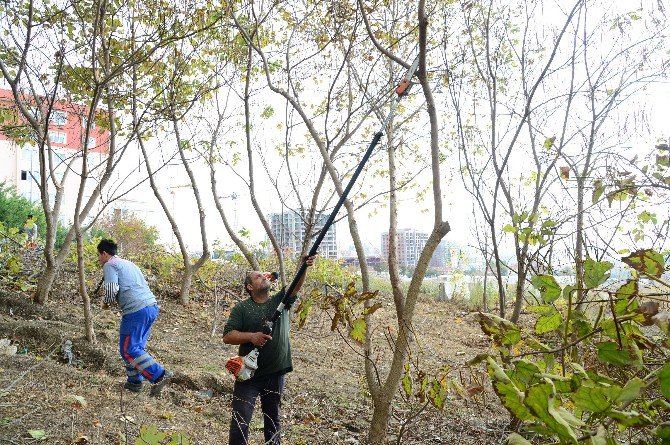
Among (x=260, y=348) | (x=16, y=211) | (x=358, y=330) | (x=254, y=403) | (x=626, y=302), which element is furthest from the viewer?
(x=16, y=211)

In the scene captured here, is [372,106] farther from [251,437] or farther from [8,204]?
[8,204]

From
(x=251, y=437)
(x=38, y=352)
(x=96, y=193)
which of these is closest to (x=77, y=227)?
(x=96, y=193)

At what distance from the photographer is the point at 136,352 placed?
5074 millimetres

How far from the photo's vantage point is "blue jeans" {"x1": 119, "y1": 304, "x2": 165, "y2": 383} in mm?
5031

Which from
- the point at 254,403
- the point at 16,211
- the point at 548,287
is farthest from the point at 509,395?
the point at 16,211

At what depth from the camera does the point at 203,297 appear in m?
10.8

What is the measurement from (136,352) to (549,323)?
454cm

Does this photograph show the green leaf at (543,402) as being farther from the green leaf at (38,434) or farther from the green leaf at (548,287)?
the green leaf at (38,434)

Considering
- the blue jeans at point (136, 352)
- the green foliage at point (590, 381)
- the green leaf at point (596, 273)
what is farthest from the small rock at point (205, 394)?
the green leaf at point (596, 273)

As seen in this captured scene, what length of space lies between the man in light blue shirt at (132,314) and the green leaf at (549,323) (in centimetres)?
442

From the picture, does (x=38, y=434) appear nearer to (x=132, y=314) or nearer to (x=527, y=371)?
A: (x=132, y=314)

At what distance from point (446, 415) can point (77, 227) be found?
14.8 ft

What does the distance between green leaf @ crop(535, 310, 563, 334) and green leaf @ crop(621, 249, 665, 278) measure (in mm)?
329

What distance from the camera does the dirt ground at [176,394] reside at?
12.9 ft
